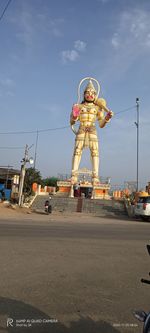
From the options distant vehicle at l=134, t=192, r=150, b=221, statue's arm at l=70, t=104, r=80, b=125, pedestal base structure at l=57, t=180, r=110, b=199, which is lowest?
distant vehicle at l=134, t=192, r=150, b=221

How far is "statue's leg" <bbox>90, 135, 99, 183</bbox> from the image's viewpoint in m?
40.5

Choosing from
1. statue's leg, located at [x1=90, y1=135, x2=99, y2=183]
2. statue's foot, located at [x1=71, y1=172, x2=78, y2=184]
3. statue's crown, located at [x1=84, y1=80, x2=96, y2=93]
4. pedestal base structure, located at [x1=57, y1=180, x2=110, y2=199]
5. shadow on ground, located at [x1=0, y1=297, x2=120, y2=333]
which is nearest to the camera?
shadow on ground, located at [x1=0, y1=297, x2=120, y2=333]

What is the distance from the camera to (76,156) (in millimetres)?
40656

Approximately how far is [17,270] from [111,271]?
1993 millimetres

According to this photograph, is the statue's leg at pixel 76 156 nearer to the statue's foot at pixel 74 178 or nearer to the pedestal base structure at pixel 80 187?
the statue's foot at pixel 74 178

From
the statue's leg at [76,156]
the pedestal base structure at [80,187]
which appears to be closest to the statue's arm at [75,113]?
the statue's leg at [76,156]

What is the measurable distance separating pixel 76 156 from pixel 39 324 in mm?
36365

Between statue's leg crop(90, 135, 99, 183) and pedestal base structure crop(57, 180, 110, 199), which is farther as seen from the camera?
pedestal base structure crop(57, 180, 110, 199)

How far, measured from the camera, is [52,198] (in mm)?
36719

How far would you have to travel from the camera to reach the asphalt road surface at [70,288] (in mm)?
4512

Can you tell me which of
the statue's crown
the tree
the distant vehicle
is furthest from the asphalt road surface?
the statue's crown

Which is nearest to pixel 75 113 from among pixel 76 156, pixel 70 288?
pixel 76 156

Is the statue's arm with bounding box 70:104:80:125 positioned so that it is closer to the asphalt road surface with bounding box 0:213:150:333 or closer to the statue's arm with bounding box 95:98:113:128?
the statue's arm with bounding box 95:98:113:128

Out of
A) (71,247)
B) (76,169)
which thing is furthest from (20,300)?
(76,169)
